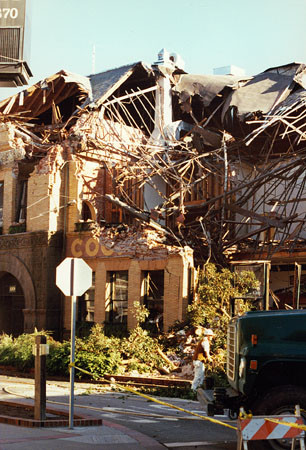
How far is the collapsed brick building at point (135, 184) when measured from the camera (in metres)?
26.1

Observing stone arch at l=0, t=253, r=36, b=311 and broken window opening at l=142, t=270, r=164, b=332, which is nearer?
broken window opening at l=142, t=270, r=164, b=332

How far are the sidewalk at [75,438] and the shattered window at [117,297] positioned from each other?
1552 centimetres

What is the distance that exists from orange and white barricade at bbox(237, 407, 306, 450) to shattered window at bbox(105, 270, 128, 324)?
65.8ft

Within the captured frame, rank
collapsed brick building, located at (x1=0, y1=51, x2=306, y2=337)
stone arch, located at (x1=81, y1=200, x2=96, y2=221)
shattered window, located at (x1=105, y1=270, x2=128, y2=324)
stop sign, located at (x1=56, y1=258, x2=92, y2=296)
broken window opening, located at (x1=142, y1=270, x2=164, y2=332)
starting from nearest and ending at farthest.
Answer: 1. stop sign, located at (x1=56, y1=258, x2=92, y2=296)
2. collapsed brick building, located at (x1=0, y1=51, x2=306, y2=337)
3. broken window opening, located at (x1=142, y1=270, x2=164, y2=332)
4. shattered window, located at (x1=105, y1=270, x2=128, y2=324)
5. stone arch, located at (x1=81, y1=200, x2=96, y2=221)

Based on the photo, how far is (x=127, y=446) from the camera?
396 inches

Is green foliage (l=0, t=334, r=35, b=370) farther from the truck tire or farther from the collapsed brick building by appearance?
the truck tire

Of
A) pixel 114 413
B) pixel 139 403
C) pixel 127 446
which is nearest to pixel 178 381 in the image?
pixel 139 403

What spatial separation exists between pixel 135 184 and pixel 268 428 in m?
19.7

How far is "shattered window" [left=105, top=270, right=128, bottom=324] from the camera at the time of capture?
27750 mm

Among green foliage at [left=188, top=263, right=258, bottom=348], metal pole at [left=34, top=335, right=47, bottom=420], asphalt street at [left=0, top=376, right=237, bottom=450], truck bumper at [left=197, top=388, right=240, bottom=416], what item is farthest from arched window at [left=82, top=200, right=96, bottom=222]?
truck bumper at [left=197, top=388, right=240, bottom=416]

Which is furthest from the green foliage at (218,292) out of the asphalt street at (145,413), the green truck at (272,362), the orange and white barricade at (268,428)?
the orange and white barricade at (268,428)

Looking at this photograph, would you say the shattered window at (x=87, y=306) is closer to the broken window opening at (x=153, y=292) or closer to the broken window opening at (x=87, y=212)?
the broken window opening at (x=87, y=212)

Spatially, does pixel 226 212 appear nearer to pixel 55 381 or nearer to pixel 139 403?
pixel 55 381

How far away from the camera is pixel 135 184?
2684 cm
